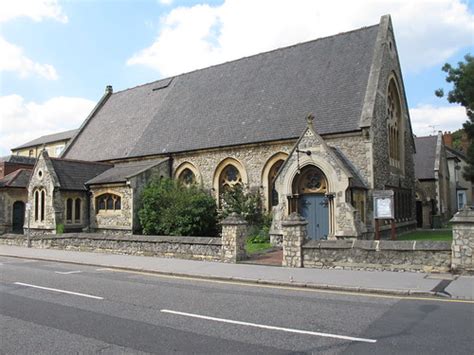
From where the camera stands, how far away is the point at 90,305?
902 cm

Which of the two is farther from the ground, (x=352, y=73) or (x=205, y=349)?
(x=352, y=73)

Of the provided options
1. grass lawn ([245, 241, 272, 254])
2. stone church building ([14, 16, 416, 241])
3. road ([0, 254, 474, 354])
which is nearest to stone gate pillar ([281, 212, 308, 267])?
road ([0, 254, 474, 354])

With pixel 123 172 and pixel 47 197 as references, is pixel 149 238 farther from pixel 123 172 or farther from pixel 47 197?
pixel 47 197

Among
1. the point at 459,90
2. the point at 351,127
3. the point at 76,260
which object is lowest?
the point at 76,260

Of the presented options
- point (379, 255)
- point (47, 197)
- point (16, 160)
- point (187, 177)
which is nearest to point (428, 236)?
point (379, 255)

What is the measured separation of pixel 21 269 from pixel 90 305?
314 inches

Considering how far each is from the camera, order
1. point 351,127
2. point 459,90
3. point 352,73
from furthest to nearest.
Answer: point 459,90, point 352,73, point 351,127

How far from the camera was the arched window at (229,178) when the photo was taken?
25.1m

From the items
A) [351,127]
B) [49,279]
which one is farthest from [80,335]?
[351,127]

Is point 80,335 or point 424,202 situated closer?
point 80,335

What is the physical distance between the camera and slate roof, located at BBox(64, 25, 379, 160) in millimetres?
23062

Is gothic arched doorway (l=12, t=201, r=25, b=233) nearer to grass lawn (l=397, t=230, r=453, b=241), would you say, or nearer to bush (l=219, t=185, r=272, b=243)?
bush (l=219, t=185, r=272, b=243)

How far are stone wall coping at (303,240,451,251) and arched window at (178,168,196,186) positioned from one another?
45.3ft

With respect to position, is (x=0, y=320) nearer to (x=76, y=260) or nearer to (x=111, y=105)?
(x=76, y=260)
